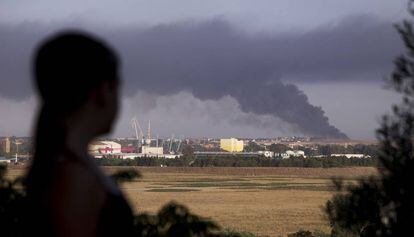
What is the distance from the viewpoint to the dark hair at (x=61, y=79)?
138 centimetres

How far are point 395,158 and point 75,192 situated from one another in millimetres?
2588

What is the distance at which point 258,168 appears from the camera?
388 feet

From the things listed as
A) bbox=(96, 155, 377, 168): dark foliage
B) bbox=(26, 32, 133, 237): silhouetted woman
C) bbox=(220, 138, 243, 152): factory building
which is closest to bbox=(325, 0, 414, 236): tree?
bbox=(26, 32, 133, 237): silhouetted woman

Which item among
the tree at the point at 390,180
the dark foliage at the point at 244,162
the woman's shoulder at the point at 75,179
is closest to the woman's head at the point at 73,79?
the woman's shoulder at the point at 75,179

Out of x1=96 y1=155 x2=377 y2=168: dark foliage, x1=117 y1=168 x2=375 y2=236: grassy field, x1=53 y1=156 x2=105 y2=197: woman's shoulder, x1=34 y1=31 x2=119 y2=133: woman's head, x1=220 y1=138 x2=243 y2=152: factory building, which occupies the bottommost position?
x1=117 y1=168 x2=375 y2=236: grassy field

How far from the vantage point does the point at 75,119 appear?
1.38 metres

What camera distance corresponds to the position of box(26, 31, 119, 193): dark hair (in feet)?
4.52

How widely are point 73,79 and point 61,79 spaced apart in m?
0.02

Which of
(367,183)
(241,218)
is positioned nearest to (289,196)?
Answer: (241,218)

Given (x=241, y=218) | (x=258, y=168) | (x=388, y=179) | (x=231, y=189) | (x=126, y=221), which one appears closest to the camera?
(x=126, y=221)

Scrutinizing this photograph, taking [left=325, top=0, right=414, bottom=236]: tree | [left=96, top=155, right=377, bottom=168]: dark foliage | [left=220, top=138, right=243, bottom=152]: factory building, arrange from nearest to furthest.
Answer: [left=325, top=0, right=414, bottom=236]: tree, [left=96, top=155, right=377, bottom=168]: dark foliage, [left=220, top=138, right=243, bottom=152]: factory building

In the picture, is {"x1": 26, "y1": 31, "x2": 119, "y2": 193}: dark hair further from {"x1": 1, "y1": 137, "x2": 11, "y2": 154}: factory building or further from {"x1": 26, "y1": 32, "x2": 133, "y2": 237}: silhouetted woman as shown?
{"x1": 1, "y1": 137, "x2": 11, "y2": 154}: factory building

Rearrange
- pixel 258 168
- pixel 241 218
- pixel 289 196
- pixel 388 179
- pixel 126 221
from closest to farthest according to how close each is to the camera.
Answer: pixel 126 221 → pixel 388 179 → pixel 241 218 → pixel 289 196 → pixel 258 168

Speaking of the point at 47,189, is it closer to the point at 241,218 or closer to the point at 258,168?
the point at 241,218
